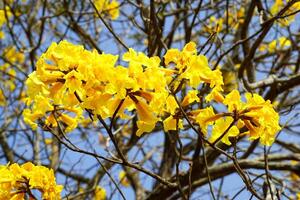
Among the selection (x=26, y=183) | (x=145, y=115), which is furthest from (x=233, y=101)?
(x=26, y=183)

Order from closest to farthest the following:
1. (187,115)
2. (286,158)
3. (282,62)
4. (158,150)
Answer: (187,115)
(286,158)
(282,62)
(158,150)

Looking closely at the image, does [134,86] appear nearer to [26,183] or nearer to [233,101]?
[233,101]

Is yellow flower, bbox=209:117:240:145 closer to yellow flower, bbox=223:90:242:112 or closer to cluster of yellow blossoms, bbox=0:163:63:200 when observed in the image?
yellow flower, bbox=223:90:242:112

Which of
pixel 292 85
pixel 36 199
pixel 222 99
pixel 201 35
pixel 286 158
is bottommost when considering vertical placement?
pixel 36 199

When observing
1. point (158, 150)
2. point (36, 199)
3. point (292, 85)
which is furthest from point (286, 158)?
point (158, 150)

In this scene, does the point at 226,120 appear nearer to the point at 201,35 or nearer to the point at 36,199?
the point at 36,199

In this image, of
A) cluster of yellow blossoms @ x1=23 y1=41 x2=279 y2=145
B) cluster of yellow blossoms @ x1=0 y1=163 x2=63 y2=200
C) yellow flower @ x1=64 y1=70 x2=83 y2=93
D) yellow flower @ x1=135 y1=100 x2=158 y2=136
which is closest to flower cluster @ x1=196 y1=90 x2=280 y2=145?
cluster of yellow blossoms @ x1=23 y1=41 x2=279 y2=145

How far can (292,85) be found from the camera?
360 cm

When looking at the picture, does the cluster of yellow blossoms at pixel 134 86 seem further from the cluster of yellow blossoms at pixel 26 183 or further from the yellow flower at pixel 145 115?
the cluster of yellow blossoms at pixel 26 183

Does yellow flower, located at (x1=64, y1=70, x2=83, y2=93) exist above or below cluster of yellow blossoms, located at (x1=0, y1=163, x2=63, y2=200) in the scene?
above

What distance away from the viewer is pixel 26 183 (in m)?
1.90

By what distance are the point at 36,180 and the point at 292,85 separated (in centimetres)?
228

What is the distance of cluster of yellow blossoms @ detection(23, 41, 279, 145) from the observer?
61.7 inches

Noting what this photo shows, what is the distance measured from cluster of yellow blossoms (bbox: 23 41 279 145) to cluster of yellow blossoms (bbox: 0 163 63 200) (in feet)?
0.87
